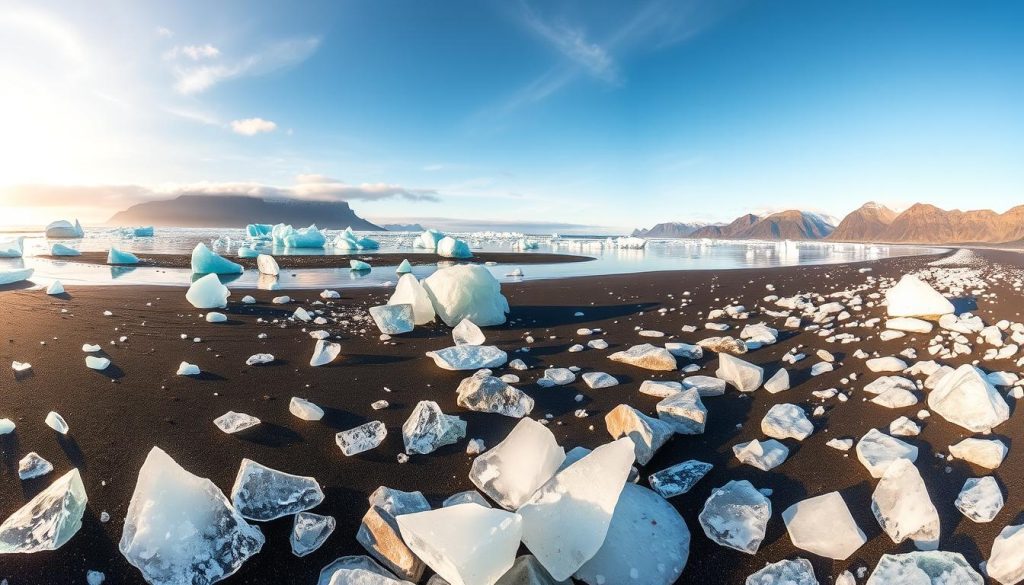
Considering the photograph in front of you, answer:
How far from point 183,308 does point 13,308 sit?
76.8 inches

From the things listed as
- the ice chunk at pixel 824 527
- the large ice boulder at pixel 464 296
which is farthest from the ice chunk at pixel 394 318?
the ice chunk at pixel 824 527

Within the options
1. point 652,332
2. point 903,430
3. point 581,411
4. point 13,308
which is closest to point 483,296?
point 652,332

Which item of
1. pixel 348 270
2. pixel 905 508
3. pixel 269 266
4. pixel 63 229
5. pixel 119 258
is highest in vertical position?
pixel 63 229

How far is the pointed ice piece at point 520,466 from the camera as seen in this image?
1918 mm

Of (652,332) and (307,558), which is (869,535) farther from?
(652,332)

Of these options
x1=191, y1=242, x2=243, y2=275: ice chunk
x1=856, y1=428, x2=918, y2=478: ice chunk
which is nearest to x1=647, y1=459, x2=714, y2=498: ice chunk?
x1=856, y1=428, x2=918, y2=478: ice chunk

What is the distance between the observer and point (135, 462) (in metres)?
2.24

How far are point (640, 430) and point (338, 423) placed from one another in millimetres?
1700

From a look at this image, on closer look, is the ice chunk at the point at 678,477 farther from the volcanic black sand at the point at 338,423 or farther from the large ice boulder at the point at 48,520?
the large ice boulder at the point at 48,520

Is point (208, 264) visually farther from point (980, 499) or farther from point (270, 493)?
point (980, 499)

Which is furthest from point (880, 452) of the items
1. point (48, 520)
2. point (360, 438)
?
point (48, 520)

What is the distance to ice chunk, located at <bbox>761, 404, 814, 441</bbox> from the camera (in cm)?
257

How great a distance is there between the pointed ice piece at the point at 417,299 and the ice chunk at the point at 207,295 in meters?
2.70

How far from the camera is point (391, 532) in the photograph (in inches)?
64.9
